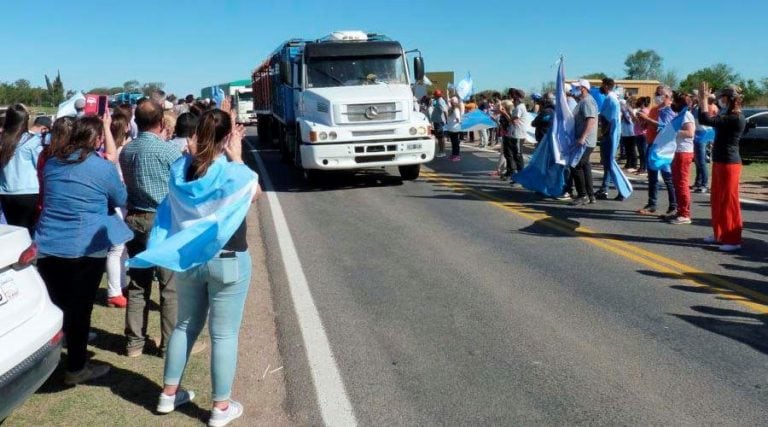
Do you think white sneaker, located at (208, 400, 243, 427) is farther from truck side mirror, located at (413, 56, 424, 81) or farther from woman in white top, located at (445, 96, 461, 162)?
woman in white top, located at (445, 96, 461, 162)

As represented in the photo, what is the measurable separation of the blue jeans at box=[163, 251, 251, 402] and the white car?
0.64m

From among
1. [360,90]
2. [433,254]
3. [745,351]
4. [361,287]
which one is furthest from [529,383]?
[360,90]

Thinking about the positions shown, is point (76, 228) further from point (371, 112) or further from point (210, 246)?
point (371, 112)

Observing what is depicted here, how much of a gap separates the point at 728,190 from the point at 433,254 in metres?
3.39

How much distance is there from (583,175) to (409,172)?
4.59m

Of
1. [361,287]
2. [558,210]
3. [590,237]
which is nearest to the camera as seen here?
[361,287]

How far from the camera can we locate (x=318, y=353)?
200 inches

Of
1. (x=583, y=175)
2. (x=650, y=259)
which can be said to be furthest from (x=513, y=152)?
(x=650, y=259)

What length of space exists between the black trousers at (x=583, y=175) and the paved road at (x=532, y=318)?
2.43 feet

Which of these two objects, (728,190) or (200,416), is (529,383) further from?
(728,190)

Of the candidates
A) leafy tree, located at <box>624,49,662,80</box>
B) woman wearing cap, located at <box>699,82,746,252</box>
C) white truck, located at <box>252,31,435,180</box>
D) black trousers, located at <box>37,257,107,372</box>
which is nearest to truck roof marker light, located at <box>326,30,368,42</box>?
white truck, located at <box>252,31,435,180</box>

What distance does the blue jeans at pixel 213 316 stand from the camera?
386cm

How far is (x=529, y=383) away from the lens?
4.49 metres

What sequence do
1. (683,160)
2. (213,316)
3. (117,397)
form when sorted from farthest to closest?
1. (683,160)
2. (117,397)
3. (213,316)
